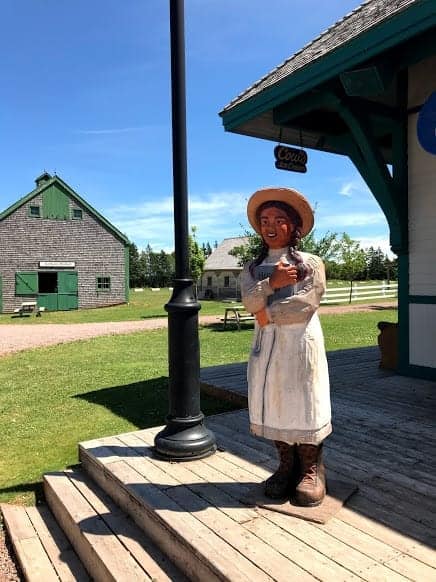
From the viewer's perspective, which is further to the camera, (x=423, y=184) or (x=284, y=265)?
(x=423, y=184)

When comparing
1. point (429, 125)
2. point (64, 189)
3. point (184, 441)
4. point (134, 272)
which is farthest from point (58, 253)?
point (134, 272)

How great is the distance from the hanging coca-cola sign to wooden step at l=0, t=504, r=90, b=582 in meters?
4.64

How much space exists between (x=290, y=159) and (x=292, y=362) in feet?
14.1

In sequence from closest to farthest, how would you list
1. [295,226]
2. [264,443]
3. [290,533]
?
[290,533] < [295,226] < [264,443]

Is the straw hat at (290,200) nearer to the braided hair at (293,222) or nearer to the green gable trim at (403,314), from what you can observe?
the braided hair at (293,222)

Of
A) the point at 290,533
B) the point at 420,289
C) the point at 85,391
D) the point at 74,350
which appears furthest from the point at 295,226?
the point at 74,350

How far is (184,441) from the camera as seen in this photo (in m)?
3.63

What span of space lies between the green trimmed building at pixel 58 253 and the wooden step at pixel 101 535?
2302 centimetres

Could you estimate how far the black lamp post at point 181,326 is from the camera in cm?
361

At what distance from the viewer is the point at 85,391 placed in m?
7.33

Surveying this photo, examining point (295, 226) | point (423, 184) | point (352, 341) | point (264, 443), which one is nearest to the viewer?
point (295, 226)

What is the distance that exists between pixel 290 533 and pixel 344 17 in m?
6.13

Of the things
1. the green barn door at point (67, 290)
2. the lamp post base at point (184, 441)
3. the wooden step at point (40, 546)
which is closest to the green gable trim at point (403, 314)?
the lamp post base at point (184, 441)

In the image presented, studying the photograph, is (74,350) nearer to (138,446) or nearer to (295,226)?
(138,446)
